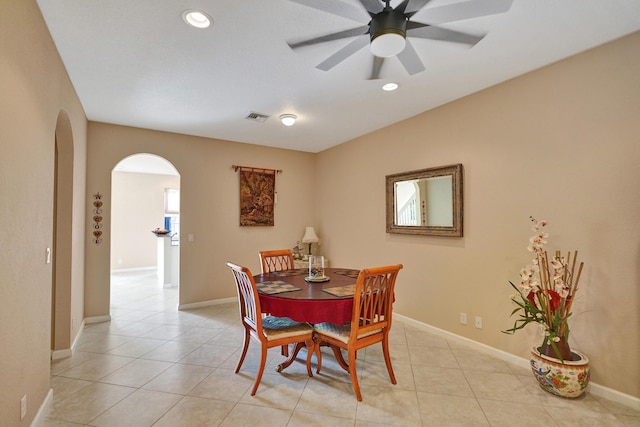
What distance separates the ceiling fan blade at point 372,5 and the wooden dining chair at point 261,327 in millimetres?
1848

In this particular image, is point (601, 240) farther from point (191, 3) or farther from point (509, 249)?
point (191, 3)

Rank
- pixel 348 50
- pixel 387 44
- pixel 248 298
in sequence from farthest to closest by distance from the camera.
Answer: pixel 248 298, pixel 348 50, pixel 387 44

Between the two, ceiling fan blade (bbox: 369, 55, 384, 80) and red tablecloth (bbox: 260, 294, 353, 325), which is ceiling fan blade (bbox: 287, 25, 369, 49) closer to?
ceiling fan blade (bbox: 369, 55, 384, 80)

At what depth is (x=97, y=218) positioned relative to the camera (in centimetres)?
403

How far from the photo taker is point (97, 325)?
3.88 meters

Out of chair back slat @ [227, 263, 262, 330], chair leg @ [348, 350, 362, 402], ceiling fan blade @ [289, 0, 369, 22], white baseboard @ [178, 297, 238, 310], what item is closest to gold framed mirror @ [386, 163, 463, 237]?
chair leg @ [348, 350, 362, 402]

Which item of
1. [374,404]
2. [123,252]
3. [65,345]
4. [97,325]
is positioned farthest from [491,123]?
[123,252]

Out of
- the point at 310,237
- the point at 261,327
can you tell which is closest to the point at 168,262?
the point at 310,237

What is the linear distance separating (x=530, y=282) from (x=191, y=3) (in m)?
3.06

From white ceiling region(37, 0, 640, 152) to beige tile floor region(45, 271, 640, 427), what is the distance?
2495 millimetres

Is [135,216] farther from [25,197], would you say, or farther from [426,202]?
[426,202]

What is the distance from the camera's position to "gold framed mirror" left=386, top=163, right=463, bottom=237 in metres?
3.33

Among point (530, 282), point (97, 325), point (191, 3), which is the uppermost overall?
point (191, 3)

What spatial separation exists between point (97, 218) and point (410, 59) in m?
4.19
